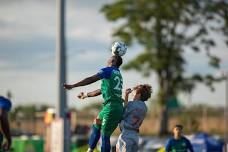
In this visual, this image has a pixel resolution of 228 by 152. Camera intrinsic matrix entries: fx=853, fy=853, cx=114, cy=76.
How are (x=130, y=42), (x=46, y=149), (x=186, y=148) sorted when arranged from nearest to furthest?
1. (x=186, y=148)
2. (x=46, y=149)
3. (x=130, y=42)

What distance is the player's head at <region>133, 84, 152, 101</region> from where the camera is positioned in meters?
13.9

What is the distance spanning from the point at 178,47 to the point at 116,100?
51032 millimetres

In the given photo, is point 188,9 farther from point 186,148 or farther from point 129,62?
point 186,148

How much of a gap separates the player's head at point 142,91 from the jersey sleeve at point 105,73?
977 mm

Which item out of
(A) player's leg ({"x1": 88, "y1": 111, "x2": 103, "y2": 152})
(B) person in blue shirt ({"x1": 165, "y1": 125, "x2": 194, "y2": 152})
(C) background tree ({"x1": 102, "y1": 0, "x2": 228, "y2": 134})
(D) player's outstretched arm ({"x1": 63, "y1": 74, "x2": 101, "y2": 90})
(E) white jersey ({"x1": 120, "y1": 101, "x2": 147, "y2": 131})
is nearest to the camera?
(D) player's outstretched arm ({"x1": 63, "y1": 74, "x2": 101, "y2": 90})

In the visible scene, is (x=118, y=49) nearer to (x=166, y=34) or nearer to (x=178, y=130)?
(x=178, y=130)

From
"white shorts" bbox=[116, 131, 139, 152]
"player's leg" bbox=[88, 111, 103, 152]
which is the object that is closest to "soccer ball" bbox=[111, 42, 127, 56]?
"player's leg" bbox=[88, 111, 103, 152]

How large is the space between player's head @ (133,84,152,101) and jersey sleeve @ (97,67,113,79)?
3.20 feet

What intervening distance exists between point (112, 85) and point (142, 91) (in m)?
0.92

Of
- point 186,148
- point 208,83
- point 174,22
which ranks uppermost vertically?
point 174,22

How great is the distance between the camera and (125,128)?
45.3ft

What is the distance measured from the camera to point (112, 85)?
1321 centimetres

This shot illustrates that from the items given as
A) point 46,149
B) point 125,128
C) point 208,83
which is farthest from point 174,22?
point 125,128

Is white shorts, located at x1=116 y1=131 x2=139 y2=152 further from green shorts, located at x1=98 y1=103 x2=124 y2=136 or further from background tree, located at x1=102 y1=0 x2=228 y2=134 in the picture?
background tree, located at x1=102 y1=0 x2=228 y2=134
